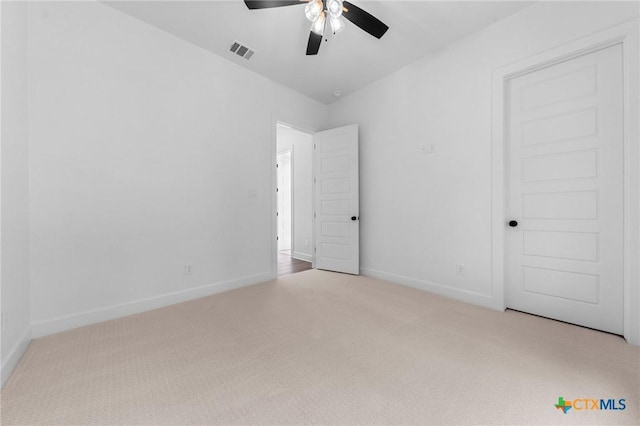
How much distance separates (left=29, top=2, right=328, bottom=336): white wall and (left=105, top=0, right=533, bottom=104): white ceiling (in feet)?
0.80

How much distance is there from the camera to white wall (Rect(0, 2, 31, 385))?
1.59 metres

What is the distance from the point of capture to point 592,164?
7.09ft

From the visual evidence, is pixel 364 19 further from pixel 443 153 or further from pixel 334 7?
pixel 443 153

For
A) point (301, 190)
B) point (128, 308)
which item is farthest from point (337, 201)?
point (128, 308)

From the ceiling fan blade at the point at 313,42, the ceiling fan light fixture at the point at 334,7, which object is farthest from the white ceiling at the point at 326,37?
the ceiling fan light fixture at the point at 334,7

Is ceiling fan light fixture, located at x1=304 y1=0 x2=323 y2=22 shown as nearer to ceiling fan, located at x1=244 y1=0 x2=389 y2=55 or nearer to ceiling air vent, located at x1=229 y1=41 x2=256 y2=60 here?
ceiling fan, located at x1=244 y1=0 x2=389 y2=55

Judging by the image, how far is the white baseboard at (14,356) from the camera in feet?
4.90

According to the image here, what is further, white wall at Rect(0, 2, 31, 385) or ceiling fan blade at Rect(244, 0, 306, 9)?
ceiling fan blade at Rect(244, 0, 306, 9)

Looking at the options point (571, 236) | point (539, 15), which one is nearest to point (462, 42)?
point (539, 15)

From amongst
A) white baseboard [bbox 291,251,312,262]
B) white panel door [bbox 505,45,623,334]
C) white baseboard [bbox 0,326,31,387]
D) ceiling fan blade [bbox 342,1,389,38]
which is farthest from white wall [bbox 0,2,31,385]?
white panel door [bbox 505,45,623,334]

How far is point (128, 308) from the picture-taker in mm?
2492

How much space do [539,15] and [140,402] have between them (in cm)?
421

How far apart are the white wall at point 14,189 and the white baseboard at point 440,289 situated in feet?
11.7

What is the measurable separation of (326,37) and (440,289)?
10.4 feet
